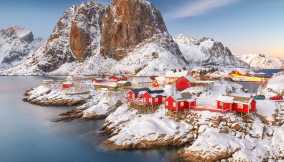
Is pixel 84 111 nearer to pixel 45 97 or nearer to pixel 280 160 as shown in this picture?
pixel 45 97

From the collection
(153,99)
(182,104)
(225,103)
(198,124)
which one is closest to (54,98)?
(153,99)

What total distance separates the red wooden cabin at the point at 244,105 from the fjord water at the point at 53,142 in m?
15.1

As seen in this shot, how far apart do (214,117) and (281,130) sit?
9.83m

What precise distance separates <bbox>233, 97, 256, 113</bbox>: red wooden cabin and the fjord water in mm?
15130

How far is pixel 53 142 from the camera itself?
189 ft

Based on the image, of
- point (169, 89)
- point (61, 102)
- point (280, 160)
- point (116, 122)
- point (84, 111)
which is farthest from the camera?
point (61, 102)

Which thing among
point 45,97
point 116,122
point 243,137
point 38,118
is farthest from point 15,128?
point 243,137

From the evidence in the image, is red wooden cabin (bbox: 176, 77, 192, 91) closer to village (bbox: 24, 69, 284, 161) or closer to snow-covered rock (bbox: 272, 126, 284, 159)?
village (bbox: 24, 69, 284, 161)

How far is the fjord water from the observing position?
48.9 meters

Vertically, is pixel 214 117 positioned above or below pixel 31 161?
above

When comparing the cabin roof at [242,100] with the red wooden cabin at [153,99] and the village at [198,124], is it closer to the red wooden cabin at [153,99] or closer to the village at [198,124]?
the village at [198,124]

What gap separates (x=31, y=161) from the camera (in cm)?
4888

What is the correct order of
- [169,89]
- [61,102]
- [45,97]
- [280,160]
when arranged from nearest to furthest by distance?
[280,160] → [169,89] → [61,102] → [45,97]

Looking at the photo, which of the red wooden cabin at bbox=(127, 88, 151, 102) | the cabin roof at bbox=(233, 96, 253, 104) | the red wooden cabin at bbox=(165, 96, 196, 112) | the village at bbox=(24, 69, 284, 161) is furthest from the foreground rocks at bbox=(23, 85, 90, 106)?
the cabin roof at bbox=(233, 96, 253, 104)
